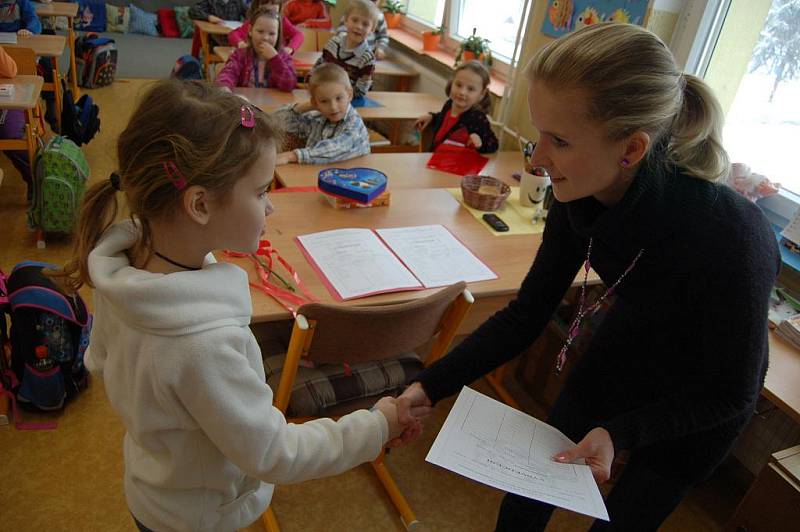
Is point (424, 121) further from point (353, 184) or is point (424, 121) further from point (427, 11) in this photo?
point (427, 11)

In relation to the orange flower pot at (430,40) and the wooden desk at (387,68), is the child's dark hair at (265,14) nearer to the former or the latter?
the wooden desk at (387,68)

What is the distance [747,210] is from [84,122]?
4064mm

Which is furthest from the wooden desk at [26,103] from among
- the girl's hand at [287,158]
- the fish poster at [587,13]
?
the fish poster at [587,13]

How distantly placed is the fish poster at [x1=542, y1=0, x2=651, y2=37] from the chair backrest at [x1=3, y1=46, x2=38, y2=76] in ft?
9.14

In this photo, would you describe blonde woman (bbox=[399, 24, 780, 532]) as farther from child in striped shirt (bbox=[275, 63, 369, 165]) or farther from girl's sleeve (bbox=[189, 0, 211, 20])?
girl's sleeve (bbox=[189, 0, 211, 20])

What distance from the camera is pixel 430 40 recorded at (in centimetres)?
455

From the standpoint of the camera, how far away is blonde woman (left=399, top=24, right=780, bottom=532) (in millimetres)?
937

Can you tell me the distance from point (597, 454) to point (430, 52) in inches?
158

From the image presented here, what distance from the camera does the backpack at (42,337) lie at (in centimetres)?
188

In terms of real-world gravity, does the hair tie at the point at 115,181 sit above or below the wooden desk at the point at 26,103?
above

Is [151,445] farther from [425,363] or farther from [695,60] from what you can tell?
[695,60]

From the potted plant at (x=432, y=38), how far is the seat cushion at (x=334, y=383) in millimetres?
3498

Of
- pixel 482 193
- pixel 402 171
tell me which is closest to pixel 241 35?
pixel 402 171

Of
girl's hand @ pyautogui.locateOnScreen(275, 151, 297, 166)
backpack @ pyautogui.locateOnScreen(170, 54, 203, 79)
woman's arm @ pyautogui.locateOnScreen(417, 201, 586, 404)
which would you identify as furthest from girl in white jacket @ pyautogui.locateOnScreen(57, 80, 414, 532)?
backpack @ pyautogui.locateOnScreen(170, 54, 203, 79)
